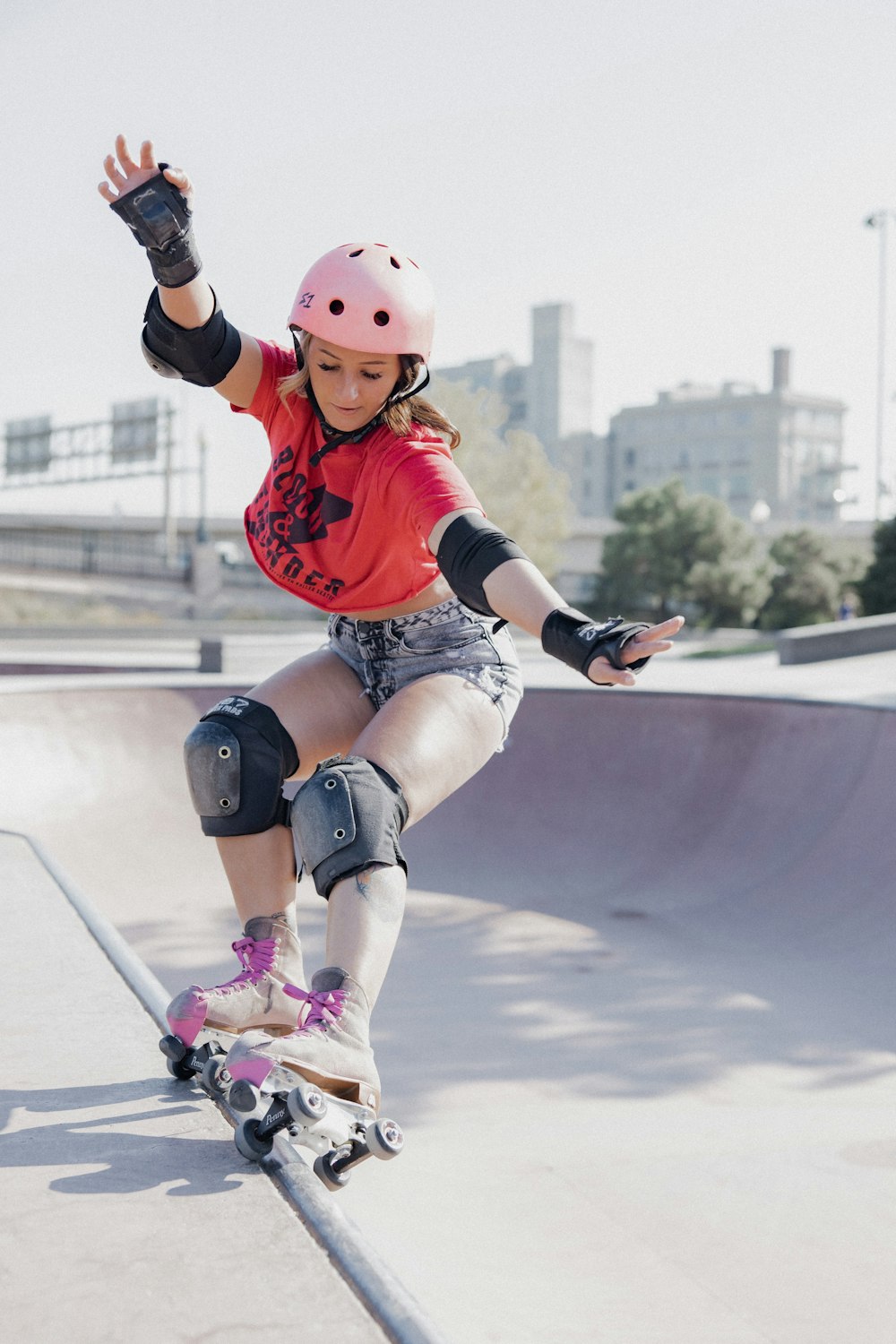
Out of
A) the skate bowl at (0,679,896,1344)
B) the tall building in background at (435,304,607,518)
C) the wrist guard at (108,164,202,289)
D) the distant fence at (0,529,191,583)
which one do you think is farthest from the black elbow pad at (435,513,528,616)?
the tall building in background at (435,304,607,518)

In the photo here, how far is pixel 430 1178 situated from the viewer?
3596 millimetres

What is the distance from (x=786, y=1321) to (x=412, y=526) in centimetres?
202

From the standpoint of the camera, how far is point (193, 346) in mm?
2967

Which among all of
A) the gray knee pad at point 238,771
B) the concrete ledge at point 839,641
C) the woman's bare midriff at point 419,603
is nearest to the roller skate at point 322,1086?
the gray knee pad at point 238,771

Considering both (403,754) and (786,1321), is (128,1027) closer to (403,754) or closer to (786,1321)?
(403,754)

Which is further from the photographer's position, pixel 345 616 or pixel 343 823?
pixel 345 616

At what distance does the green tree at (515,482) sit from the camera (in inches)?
1730

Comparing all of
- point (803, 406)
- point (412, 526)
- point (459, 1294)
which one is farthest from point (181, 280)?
point (803, 406)

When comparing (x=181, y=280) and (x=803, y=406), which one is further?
(x=803, y=406)

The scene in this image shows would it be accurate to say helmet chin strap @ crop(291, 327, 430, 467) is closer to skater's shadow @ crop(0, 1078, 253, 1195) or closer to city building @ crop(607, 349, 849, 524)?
skater's shadow @ crop(0, 1078, 253, 1195)

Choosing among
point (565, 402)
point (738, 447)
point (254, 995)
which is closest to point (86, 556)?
point (254, 995)

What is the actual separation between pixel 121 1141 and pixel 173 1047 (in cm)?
31

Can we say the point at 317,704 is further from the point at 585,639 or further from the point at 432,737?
the point at 585,639

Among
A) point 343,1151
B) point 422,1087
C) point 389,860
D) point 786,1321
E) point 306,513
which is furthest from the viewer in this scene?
point 422,1087
